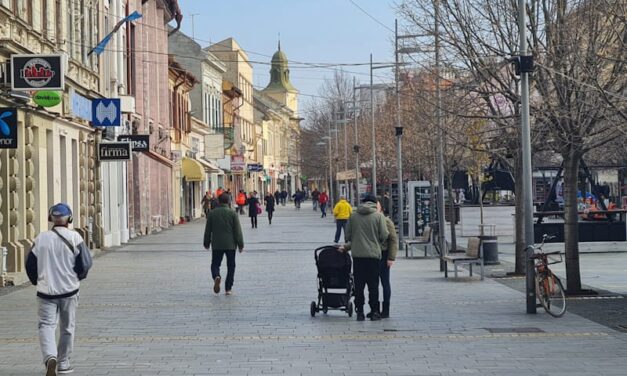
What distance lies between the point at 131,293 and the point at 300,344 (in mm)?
7849

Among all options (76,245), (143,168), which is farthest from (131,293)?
(143,168)

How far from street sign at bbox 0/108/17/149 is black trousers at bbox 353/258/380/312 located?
678 cm

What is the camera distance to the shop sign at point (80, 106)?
93.5 ft

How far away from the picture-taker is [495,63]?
20141 mm

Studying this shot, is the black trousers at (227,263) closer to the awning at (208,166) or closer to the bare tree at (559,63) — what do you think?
the bare tree at (559,63)

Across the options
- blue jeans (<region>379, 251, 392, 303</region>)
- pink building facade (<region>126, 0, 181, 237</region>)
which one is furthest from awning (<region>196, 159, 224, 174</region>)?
blue jeans (<region>379, 251, 392, 303</region>)

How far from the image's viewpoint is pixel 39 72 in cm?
2053

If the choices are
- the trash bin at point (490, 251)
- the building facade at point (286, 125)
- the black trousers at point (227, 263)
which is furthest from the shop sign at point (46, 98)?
the building facade at point (286, 125)

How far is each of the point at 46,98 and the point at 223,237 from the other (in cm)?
515

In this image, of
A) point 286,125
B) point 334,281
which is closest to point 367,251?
point 334,281

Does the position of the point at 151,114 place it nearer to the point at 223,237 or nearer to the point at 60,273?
the point at 223,237

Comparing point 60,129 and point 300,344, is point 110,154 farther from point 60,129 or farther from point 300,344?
point 300,344

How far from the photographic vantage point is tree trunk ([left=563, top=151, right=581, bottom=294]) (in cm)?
1877

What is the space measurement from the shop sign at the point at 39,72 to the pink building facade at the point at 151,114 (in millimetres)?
22053
